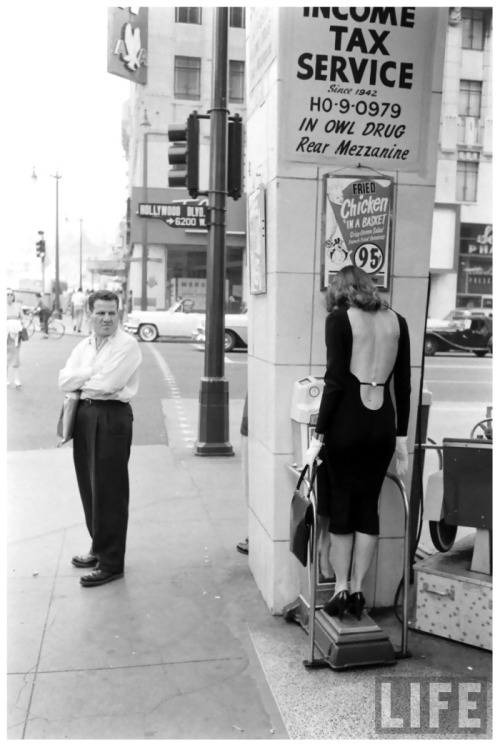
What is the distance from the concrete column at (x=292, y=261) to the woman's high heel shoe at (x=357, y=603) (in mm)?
532

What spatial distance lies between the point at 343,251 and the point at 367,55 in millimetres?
1043

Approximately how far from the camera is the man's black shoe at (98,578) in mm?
4465

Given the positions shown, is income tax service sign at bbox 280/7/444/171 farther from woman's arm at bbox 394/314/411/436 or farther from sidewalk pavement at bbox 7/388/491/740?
sidewalk pavement at bbox 7/388/491/740

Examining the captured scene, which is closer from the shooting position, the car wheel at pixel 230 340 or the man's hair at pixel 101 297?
the man's hair at pixel 101 297

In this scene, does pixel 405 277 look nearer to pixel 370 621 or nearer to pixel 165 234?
pixel 370 621

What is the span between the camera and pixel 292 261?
3.91 m

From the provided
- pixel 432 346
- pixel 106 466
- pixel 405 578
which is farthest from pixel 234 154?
pixel 432 346

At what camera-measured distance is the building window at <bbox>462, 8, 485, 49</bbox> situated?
3118cm

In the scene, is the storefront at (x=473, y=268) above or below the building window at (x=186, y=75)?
below

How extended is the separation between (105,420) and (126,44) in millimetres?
17610

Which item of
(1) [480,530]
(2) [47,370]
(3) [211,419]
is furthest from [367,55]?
(2) [47,370]

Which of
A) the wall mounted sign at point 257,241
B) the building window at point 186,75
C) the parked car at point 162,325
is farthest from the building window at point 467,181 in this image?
the wall mounted sign at point 257,241

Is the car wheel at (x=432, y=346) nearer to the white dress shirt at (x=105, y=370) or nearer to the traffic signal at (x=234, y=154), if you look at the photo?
the traffic signal at (x=234, y=154)

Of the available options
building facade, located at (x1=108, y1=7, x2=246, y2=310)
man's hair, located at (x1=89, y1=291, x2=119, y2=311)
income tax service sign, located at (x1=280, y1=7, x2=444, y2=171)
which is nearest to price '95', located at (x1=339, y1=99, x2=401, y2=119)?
income tax service sign, located at (x1=280, y1=7, x2=444, y2=171)
